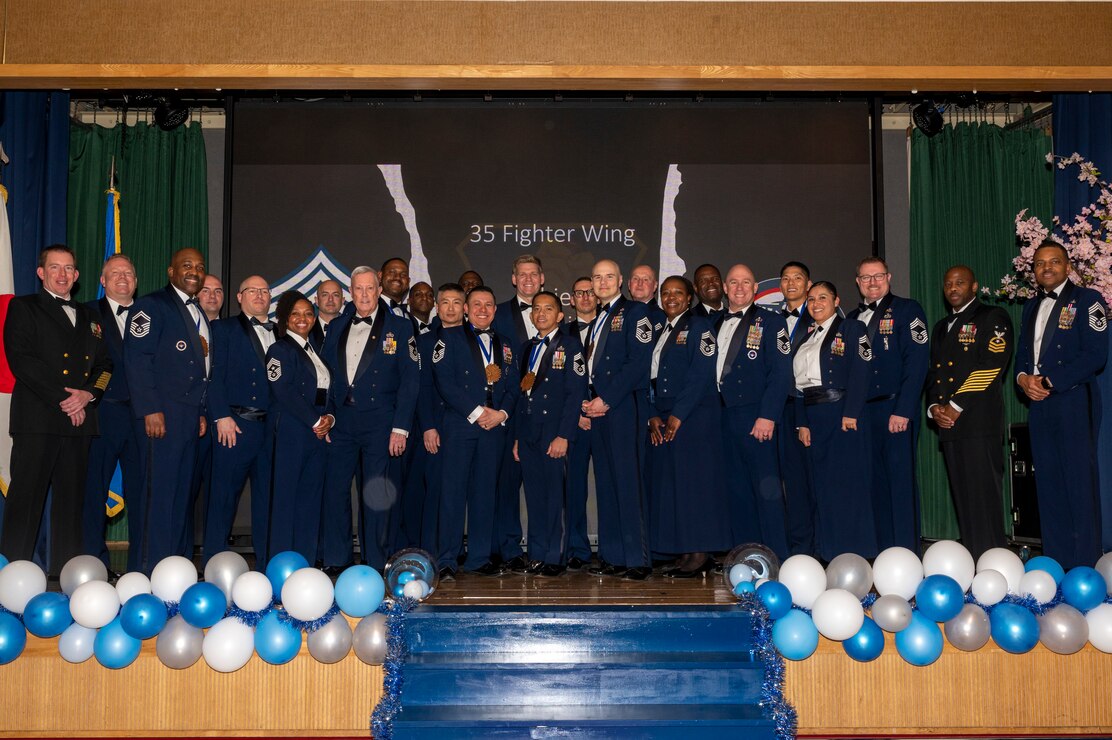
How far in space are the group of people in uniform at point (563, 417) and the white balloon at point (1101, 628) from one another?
1.09 meters

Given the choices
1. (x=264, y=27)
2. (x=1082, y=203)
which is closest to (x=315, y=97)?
(x=264, y=27)

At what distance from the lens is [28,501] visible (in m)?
4.74

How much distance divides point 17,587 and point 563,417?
254 cm

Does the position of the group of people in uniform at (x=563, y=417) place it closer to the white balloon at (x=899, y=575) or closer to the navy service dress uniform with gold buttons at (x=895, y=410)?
the navy service dress uniform with gold buttons at (x=895, y=410)

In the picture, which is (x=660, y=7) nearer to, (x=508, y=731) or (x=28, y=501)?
(x=508, y=731)

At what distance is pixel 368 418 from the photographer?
17.1 feet

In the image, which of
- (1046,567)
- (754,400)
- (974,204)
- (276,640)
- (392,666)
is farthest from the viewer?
(974,204)

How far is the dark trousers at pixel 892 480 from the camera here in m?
5.45

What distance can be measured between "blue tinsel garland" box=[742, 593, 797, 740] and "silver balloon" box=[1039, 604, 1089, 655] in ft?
3.56

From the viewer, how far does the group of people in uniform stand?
4953 mm

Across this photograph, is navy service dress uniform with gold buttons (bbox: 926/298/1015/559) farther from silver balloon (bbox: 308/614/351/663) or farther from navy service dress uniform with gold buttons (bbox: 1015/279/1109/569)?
silver balloon (bbox: 308/614/351/663)

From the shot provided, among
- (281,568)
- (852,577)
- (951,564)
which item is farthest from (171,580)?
(951,564)

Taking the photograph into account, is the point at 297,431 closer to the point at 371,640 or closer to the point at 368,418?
the point at 368,418

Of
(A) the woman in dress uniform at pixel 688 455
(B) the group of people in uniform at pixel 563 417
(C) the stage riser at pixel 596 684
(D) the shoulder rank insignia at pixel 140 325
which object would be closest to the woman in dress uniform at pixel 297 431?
(B) the group of people in uniform at pixel 563 417
